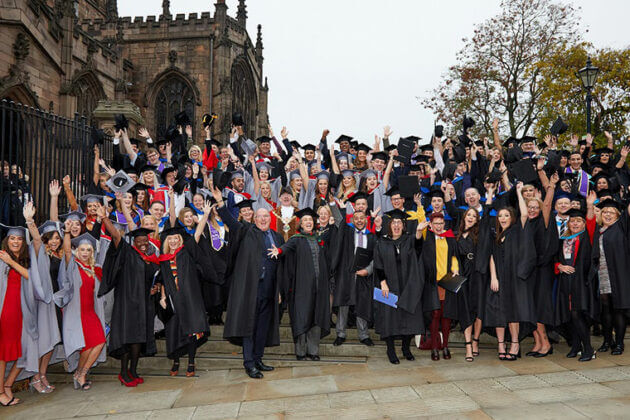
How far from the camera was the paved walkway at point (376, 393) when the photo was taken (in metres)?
4.92

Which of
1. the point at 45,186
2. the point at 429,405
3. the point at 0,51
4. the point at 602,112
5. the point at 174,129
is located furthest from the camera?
the point at 602,112

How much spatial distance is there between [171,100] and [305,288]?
28.4m

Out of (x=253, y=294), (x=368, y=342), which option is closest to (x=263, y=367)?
(x=253, y=294)

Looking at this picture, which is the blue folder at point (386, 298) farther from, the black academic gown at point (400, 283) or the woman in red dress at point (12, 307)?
→ the woman in red dress at point (12, 307)

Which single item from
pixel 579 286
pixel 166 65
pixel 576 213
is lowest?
pixel 579 286

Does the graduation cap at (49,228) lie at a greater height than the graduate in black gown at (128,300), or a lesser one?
greater

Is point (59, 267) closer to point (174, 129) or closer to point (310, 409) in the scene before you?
point (310, 409)

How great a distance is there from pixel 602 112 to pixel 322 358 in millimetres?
18485

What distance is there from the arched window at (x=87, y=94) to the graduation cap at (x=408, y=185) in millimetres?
17412

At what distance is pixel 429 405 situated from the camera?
5.05m

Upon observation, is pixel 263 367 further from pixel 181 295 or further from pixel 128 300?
pixel 128 300

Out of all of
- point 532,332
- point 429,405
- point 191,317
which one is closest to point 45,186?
point 191,317

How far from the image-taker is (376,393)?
216 inches

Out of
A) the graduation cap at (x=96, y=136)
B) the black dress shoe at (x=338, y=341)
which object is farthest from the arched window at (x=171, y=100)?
the black dress shoe at (x=338, y=341)
